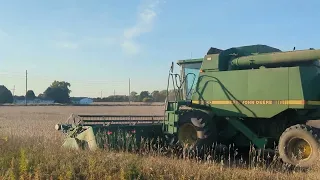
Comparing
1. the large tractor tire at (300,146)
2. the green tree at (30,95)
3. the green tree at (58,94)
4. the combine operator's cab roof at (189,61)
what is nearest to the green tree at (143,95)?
the green tree at (58,94)

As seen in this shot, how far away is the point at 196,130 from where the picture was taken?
9555 millimetres

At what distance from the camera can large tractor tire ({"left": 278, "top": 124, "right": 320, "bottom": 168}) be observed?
7305 mm

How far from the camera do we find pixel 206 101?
392 inches

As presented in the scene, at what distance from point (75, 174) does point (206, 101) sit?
189 inches

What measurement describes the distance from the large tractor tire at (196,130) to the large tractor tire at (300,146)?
1.99m

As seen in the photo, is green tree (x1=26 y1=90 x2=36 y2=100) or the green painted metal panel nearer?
the green painted metal panel

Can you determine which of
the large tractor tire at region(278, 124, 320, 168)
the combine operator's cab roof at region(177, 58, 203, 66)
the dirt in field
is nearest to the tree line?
the dirt in field

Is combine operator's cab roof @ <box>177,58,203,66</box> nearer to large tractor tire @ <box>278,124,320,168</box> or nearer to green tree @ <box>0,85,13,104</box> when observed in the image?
large tractor tire @ <box>278,124,320,168</box>

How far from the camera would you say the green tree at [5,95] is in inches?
3292

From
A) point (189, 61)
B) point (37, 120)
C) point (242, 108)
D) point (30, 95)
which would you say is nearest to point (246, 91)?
point (242, 108)

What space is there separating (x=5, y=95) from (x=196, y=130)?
82.8 meters

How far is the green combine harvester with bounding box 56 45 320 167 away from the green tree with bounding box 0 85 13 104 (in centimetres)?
7892

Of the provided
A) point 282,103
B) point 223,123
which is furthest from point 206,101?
point 282,103

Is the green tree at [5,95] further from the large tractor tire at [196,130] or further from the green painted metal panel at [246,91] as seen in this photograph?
the green painted metal panel at [246,91]
